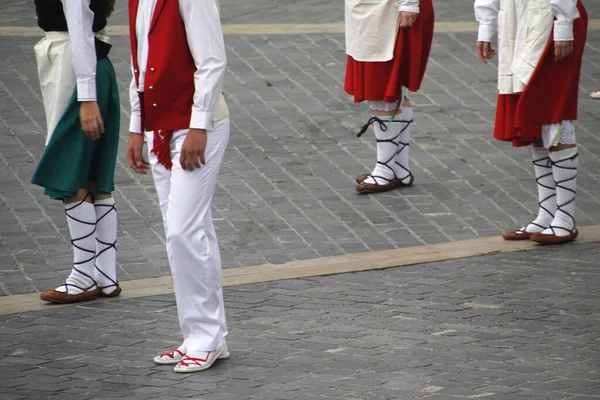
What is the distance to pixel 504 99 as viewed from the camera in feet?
24.7

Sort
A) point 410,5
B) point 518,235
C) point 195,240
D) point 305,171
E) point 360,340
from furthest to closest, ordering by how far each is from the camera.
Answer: point 305,171 → point 410,5 → point 518,235 → point 360,340 → point 195,240

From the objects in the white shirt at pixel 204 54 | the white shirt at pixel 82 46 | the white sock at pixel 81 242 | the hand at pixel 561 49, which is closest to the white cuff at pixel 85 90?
the white shirt at pixel 82 46

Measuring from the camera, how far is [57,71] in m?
6.47

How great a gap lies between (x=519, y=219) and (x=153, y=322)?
9.62ft

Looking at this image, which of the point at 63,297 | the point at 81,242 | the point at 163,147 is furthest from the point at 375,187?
the point at 163,147

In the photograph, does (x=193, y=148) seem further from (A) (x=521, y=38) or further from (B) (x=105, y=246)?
(A) (x=521, y=38)

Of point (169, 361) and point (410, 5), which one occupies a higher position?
point (410, 5)

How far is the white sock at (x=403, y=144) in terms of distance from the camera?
870 centimetres

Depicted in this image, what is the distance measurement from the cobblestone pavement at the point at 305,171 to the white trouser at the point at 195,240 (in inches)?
67.8

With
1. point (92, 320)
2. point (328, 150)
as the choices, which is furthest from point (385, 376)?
point (328, 150)

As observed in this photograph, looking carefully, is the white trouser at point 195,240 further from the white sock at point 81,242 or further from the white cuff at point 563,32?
the white cuff at point 563,32

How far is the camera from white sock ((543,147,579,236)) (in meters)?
7.47

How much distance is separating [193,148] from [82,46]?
50.0 inches

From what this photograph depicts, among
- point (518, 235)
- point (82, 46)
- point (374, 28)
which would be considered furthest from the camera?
point (374, 28)
